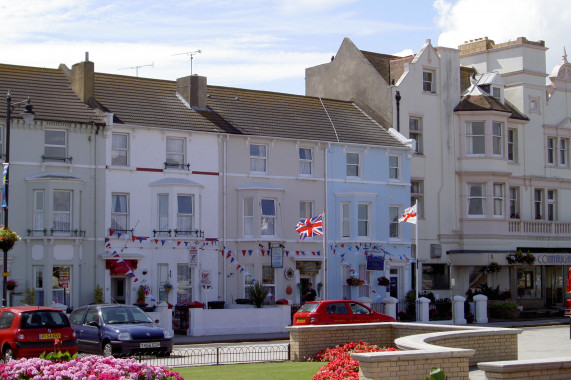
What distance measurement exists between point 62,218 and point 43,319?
13135 mm

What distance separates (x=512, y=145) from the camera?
50.3 m

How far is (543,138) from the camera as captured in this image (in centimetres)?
5162

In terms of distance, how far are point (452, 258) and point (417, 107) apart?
791cm

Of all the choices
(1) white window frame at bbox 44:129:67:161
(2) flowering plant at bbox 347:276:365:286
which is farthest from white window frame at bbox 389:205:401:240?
(1) white window frame at bbox 44:129:67:161

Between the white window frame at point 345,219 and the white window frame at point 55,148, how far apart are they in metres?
13.5

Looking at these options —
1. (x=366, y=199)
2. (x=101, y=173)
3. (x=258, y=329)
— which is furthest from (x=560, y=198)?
(x=101, y=173)

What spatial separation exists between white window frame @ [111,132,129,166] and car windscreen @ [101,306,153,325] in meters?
12.3

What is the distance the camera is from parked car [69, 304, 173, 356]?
24125mm

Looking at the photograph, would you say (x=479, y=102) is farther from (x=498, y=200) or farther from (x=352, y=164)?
(x=352, y=164)

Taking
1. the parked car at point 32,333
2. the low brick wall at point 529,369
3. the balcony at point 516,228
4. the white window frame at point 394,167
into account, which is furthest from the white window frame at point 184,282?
the low brick wall at point 529,369

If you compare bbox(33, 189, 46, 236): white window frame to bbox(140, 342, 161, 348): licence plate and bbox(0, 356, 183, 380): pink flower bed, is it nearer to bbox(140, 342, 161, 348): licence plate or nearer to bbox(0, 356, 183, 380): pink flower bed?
bbox(140, 342, 161, 348): licence plate

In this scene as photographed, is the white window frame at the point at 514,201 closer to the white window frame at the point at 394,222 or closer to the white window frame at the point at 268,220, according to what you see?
the white window frame at the point at 394,222

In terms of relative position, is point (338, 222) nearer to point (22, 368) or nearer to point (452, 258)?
point (452, 258)

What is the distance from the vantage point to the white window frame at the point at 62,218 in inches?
1399
